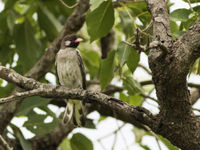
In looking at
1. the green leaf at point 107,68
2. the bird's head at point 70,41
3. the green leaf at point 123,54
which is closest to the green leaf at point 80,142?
the bird's head at point 70,41

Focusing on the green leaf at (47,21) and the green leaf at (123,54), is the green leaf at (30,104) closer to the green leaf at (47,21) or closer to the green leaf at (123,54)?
the green leaf at (47,21)

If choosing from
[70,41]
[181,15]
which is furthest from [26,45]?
[181,15]

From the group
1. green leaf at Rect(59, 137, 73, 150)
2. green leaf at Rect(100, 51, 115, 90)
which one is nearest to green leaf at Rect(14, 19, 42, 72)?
green leaf at Rect(59, 137, 73, 150)

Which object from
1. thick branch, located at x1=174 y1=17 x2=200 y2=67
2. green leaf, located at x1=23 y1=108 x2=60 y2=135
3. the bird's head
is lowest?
green leaf, located at x1=23 y1=108 x2=60 y2=135

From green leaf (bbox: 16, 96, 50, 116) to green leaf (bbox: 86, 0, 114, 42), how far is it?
3.93 ft

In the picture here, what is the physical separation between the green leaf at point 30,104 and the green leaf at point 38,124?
9 centimetres

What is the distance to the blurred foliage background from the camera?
12.7 ft

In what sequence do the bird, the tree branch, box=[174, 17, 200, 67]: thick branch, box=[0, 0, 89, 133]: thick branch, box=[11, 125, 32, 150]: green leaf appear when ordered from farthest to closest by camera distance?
the bird → box=[0, 0, 89, 133]: thick branch → box=[11, 125, 32, 150]: green leaf → the tree branch → box=[174, 17, 200, 67]: thick branch

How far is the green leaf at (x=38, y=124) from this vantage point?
4.69 metres

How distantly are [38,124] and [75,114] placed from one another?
86cm

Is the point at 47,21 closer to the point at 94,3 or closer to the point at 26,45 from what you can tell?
the point at 26,45

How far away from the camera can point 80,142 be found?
207 inches

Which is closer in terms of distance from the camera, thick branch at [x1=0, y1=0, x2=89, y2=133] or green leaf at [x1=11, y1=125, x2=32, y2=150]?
green leaf at [x1=11, y1=125, x2=32, y2=150]

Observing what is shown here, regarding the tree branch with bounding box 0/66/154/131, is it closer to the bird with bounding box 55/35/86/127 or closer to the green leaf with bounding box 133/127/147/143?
the bird with bounding box 55/35/86/127
